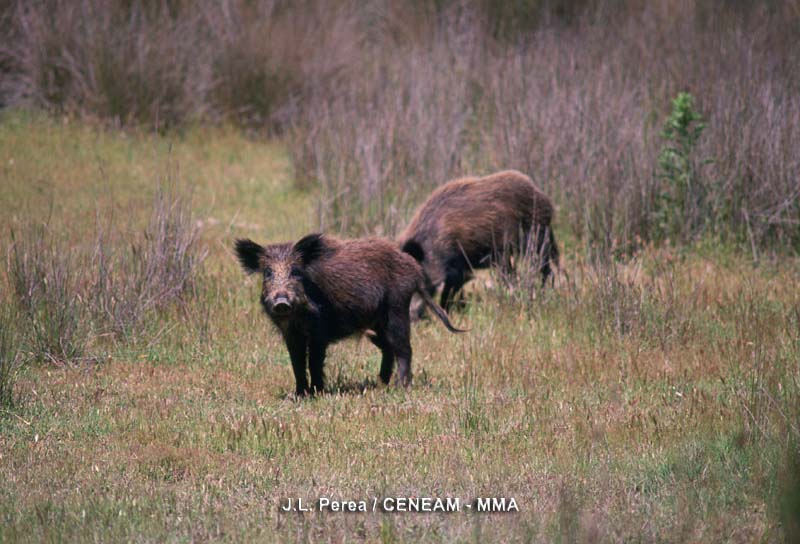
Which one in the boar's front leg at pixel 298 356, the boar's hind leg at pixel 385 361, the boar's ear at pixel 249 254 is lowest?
the boar's hind leg at pixel 385 361

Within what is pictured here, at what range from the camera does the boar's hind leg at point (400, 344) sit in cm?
789

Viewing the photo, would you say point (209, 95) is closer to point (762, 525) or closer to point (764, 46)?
point (764, 46)

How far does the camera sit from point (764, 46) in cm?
1504

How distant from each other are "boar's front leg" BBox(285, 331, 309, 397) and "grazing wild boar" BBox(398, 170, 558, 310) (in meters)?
2.63

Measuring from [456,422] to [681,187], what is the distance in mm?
5805

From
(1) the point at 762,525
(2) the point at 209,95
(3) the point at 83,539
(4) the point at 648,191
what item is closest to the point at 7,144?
(2) the point at 209,95

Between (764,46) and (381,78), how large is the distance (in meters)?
5.38

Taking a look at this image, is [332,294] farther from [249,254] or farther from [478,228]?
[478,228]

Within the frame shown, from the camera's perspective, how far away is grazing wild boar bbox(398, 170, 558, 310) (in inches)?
404

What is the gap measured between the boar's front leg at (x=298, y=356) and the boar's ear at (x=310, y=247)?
1.61 ft

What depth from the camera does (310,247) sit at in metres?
7.43

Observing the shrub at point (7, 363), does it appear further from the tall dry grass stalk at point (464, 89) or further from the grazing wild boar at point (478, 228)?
the tall dry grass stalk at point (464, 89)

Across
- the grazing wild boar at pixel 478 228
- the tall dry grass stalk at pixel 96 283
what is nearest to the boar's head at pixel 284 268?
the tall dry grass stalk at pixel 96 283

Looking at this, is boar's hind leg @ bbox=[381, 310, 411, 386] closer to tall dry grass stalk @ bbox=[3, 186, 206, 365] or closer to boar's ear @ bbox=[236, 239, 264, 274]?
boar's ear @ bbox=[236, 239, 264, 274]
